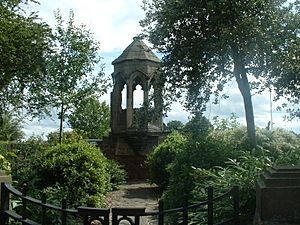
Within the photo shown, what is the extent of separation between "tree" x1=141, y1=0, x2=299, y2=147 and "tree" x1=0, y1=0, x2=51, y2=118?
676cm

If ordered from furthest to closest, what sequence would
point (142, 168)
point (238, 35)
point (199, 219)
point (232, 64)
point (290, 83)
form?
point (142, 168) → point (232, 64) → point (290, 83) → point (238, 35) → point (199, 219)

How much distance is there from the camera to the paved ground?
1088 cm

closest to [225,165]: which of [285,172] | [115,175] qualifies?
[285,172]

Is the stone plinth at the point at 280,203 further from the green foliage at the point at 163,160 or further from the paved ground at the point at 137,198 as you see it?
the green foliage at the point at 163,160

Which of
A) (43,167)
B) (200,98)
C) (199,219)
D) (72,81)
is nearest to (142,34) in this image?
(200,98)

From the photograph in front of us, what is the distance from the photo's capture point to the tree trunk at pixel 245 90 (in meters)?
11.2

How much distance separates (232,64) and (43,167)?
565 cm

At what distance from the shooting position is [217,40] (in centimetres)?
1071

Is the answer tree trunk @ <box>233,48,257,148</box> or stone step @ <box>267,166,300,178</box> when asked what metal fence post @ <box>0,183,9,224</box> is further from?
tree trunk @ <box>233,48,257,148</box>

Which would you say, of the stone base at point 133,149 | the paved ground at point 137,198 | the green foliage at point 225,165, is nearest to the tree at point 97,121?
the stone base at point 133,149

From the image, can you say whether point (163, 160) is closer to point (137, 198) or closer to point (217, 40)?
point (137, 198)

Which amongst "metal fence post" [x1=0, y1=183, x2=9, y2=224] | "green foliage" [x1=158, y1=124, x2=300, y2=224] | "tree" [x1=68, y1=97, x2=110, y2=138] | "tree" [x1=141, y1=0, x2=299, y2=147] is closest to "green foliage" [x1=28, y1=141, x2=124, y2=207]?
"green foliage" [x1=158, y1=124, x2=300, y2=224]

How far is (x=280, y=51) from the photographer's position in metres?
10.8

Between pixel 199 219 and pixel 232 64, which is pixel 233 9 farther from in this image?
pixel 199 219
